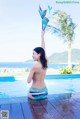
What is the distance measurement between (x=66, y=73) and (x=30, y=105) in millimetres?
8010

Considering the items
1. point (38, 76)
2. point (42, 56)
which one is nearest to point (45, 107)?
point (38, 76)

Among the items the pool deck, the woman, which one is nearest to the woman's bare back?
the woman

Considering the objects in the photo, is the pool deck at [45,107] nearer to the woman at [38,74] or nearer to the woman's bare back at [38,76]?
the woman at [38,74]

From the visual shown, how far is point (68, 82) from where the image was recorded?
984cm

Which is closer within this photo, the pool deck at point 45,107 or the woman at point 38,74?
the pool deck at point 45,107

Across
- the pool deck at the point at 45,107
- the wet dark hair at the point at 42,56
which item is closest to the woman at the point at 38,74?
the wet dark hair at the point at 42,56

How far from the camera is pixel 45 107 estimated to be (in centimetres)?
362

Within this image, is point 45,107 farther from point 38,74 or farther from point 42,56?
point 42,56

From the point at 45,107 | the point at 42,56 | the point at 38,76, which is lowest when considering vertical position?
the point at 45,107

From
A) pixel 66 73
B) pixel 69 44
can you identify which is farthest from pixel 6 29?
pixel 66 73

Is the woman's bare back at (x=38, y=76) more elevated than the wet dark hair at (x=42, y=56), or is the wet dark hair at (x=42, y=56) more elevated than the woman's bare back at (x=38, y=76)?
the wet dark hair at (x=42, y=56)

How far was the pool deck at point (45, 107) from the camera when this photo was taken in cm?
315

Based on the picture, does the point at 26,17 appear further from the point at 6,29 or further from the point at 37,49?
the point at 37,49

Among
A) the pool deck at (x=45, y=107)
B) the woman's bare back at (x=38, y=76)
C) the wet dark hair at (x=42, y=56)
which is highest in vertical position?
the wet dark hair at (x=42, y=56)
